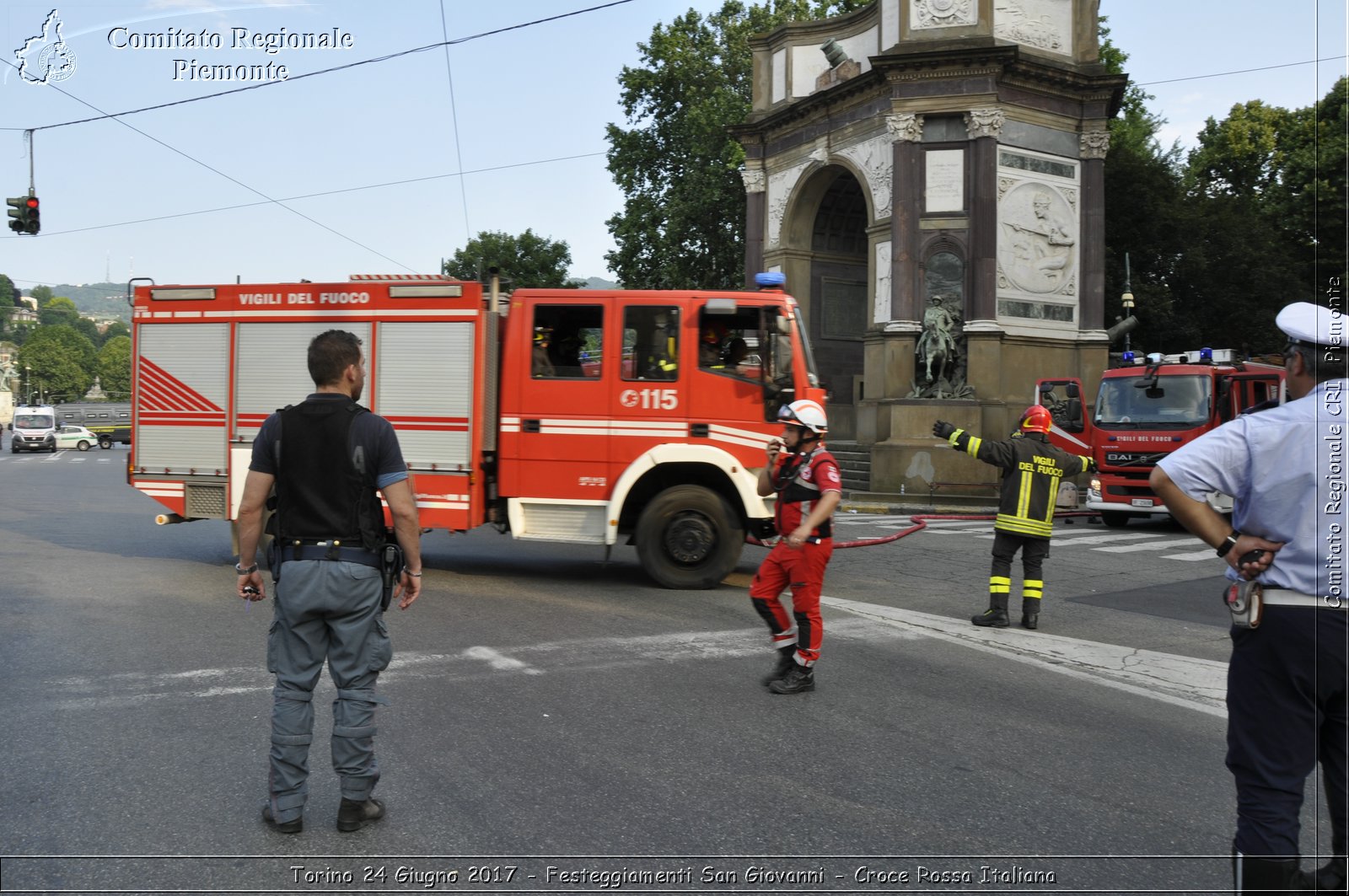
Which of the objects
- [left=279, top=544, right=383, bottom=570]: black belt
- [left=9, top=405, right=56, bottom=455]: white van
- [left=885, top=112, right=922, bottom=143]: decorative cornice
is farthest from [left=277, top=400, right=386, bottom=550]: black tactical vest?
[left=9, top=405, right=56, bottom=455]: white van

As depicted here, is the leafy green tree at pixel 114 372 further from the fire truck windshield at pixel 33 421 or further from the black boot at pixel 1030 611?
the black boot at pixel 1030 611

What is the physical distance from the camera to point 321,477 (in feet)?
13.2

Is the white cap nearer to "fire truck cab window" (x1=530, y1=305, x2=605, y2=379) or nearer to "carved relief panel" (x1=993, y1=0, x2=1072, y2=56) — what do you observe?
"fire truck cab window" (x1=530, y1=305, x2=605, y2=379)

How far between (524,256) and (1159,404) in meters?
48.6

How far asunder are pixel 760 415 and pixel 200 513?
5885mm

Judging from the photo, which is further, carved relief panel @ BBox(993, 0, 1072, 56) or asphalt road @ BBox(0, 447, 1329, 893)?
carved relief panel @ BBox(993, 0, 1072, 56)

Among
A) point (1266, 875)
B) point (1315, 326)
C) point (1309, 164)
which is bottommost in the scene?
point (1266, 875)

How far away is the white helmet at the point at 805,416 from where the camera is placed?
6.32 meters

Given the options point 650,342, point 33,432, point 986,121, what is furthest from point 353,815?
point 33,432

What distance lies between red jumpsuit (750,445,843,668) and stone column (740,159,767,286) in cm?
2427

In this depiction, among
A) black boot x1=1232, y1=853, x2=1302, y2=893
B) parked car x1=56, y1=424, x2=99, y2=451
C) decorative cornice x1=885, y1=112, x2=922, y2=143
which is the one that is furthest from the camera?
parked car x1=56, y1=424, x2=99, y2=451

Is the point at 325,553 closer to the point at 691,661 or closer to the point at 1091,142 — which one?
the point at 691,661

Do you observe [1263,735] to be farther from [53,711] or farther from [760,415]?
[760,415]

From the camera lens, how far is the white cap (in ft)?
9.90
